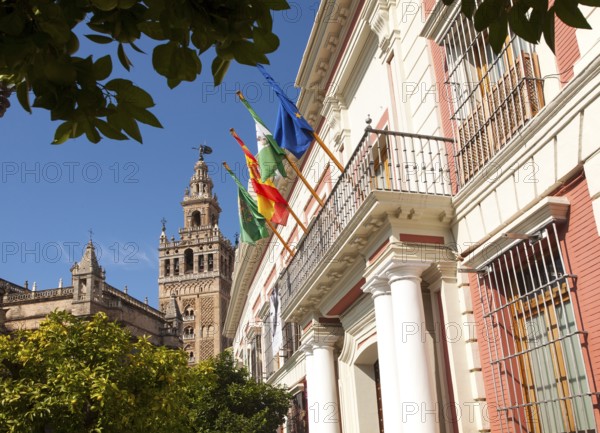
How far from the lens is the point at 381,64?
11570mm

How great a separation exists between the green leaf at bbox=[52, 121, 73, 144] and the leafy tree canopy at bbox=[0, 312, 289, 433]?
29.5 feet

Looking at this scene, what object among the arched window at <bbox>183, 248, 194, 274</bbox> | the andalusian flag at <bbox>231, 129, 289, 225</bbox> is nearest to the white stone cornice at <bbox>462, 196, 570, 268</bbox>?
the andalusian flag at <bbox>231, 129, 289, 225</bbox>

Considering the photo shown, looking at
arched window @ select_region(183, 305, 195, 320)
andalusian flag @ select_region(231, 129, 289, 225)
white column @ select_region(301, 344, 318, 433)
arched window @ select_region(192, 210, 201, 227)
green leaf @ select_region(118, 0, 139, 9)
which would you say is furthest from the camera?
arched window @ select_region(192, 210, 201, 227)

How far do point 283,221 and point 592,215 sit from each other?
10202mm

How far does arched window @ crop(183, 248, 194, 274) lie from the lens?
102188 millimetres

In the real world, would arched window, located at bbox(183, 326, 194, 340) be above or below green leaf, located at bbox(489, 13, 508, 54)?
above

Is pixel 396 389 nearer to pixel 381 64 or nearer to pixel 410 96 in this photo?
pixel 410 96

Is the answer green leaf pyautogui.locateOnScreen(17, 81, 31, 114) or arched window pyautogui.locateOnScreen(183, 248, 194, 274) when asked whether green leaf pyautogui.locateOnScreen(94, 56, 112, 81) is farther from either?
arched window pyautogui.locateOnScreen(183, 248, 194, 274)

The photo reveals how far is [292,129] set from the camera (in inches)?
532

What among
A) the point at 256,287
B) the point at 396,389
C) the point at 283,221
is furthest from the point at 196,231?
the point at 396,389

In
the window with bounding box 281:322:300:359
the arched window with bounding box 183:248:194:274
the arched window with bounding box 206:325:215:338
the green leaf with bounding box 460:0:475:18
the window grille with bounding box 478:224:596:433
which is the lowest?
the window grille with bounding box 478:224:596:433

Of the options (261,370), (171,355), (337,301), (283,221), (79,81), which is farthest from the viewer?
(261,370)

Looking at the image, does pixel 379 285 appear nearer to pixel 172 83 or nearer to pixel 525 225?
pixel 525 225

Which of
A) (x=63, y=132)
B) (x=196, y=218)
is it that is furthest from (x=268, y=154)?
(x=196, y=218)
